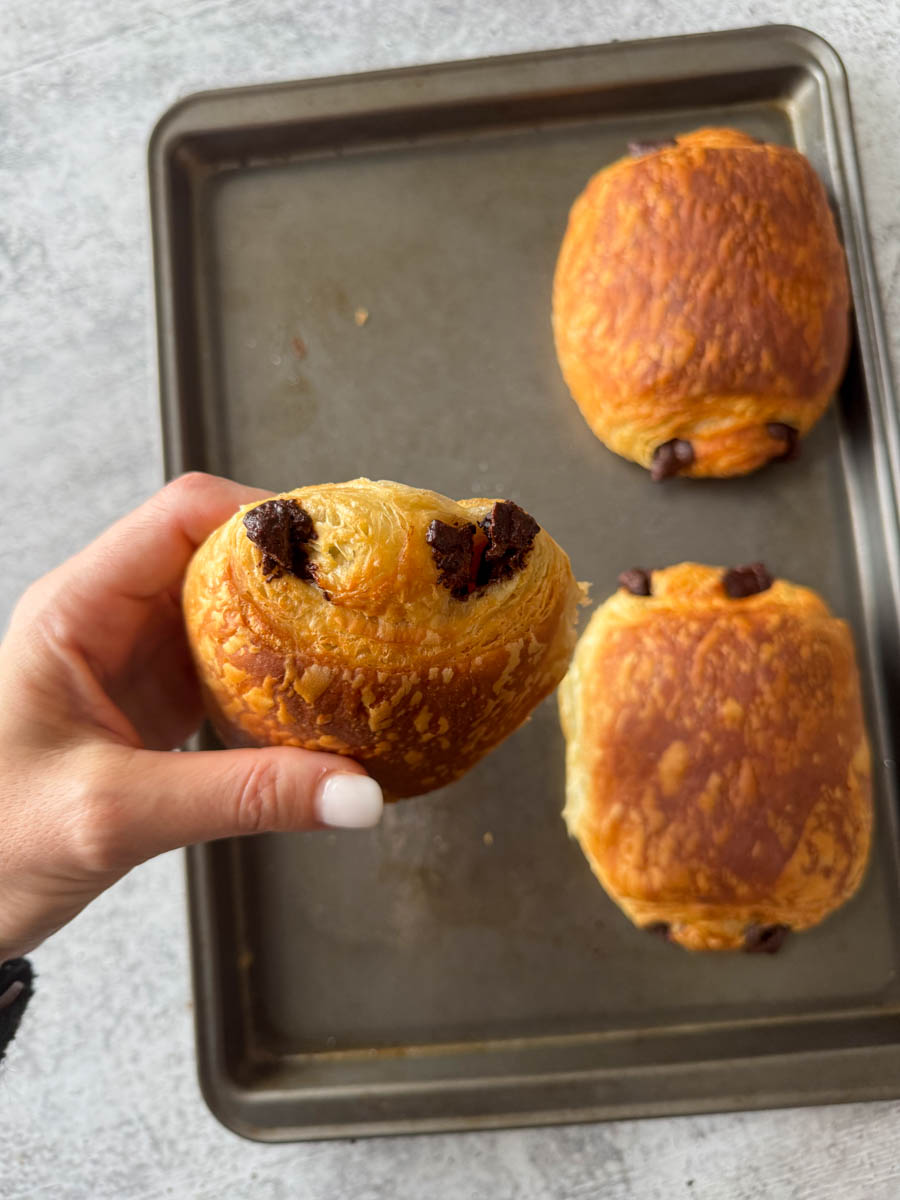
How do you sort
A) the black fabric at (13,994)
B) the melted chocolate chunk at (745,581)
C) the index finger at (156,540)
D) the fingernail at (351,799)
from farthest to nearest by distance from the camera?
the black fabric at (13,994) → the melted chocolate chunk at (745,581) → the index finger at (156,540) → the fingernail at (351,799)

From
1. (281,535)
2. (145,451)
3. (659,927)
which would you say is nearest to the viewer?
(281,535)

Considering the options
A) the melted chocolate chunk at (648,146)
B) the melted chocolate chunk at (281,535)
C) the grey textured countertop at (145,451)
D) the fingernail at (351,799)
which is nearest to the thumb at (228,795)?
the fingernail at (351,799)

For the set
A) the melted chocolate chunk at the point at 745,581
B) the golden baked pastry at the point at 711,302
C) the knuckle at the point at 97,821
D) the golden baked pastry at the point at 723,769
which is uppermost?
the golden baked pastry at the point at 711,302

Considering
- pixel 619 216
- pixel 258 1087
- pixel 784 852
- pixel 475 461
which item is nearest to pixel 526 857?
pixel 784 852

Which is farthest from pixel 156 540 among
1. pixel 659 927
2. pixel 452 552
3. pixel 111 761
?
pixel 659 927

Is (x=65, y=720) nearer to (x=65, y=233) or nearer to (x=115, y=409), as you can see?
(x=115, y=409)

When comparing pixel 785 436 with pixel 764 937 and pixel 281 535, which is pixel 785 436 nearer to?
pixel 764 937

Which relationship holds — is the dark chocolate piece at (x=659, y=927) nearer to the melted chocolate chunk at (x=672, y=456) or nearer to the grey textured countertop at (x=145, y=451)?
the grey textured countertop at (x=145, y=451)
